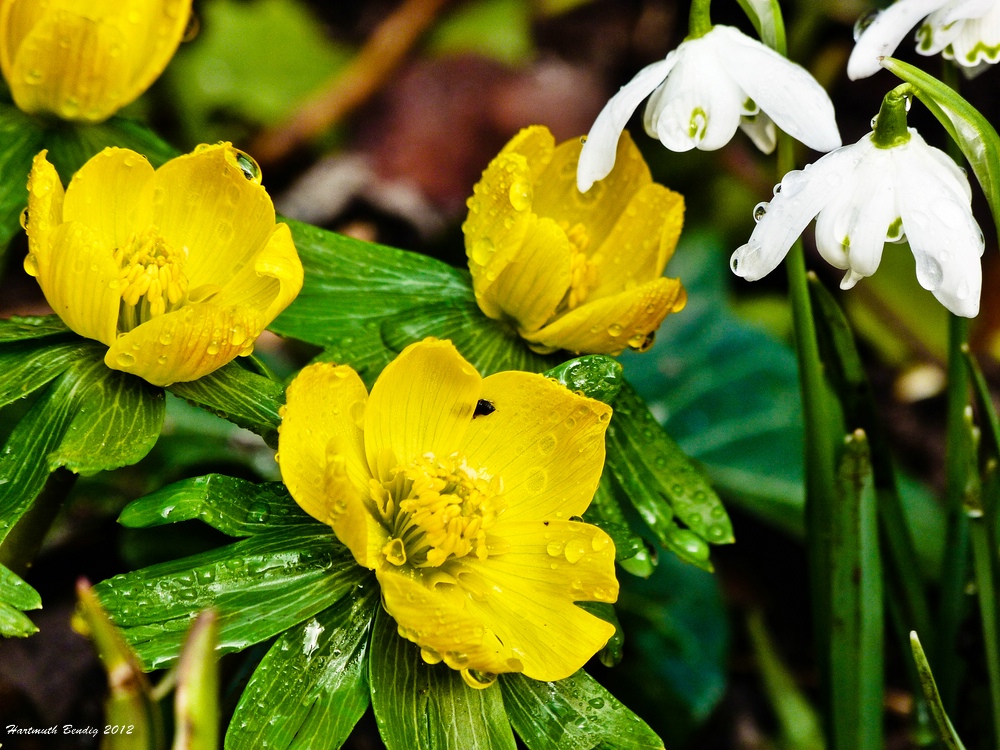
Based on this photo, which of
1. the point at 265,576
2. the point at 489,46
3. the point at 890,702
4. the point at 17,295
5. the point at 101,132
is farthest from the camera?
the point at 489,46

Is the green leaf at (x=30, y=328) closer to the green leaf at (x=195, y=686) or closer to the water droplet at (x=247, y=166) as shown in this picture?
the water droplet at (x=247, y=166)

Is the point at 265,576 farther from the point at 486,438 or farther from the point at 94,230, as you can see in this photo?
the point at 94,230

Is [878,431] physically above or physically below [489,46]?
above

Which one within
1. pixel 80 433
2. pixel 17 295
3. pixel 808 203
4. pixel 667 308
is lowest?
pixel 17 295

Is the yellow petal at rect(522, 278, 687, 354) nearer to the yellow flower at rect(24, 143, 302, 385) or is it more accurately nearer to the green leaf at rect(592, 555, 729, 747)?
the yellow flower at rect(24, 143, 302, 385)

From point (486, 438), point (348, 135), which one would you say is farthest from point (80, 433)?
point (348, 135)

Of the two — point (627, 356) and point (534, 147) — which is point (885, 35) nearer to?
point (534, 147)

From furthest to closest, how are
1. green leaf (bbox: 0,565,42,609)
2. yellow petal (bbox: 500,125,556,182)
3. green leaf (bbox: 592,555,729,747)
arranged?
1. green leaf (bbox: 592,555,729,747)
2. yellow petal (bbox: 500,125,556,182)
3. green leaf (bbox: 0,565,42,609)

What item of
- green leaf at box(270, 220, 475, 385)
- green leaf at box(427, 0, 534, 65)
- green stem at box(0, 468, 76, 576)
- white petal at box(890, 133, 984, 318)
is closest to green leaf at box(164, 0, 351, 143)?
green leaf at box(427, 0, 534, 65)
